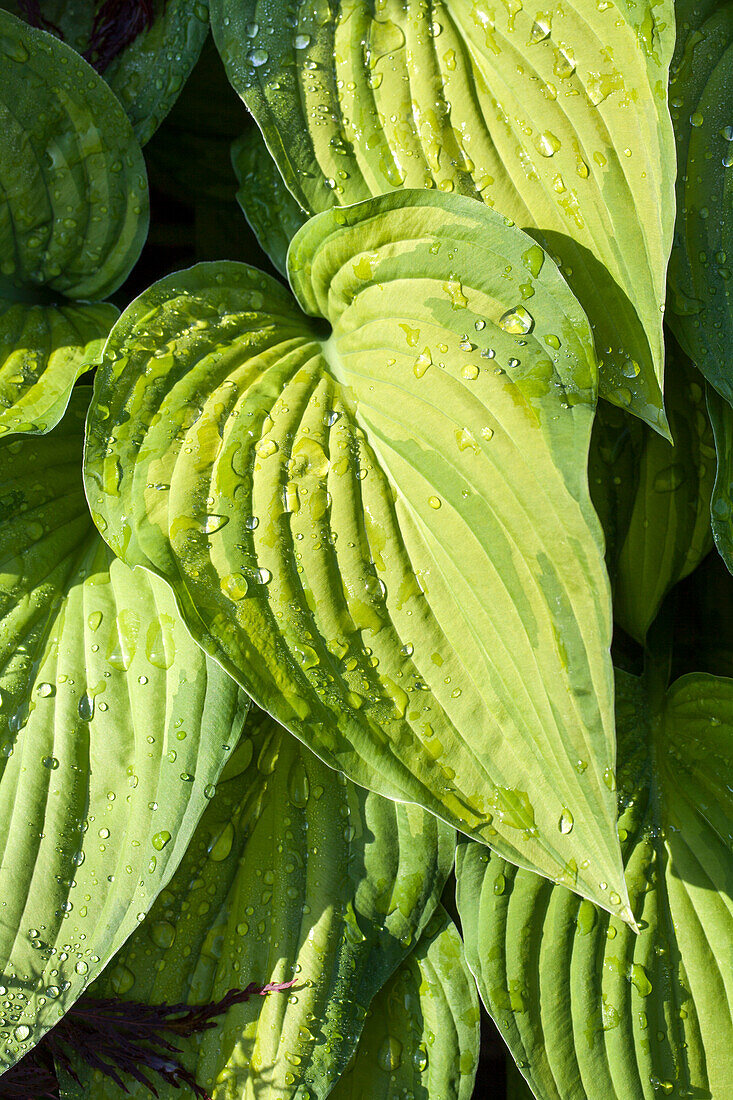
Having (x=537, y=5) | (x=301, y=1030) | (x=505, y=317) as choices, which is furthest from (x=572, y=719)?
(x=537, y=5)

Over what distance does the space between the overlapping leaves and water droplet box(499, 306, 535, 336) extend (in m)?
0.37

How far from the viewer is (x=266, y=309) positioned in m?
0.81

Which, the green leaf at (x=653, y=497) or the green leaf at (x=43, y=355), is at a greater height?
the green leaf at (x=43, y=355)

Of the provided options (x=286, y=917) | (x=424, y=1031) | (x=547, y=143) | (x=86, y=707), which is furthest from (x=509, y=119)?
(x=424, y=1031)

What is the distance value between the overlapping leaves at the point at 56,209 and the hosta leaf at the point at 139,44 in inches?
2.4

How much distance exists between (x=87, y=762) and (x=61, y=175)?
1.87 feet

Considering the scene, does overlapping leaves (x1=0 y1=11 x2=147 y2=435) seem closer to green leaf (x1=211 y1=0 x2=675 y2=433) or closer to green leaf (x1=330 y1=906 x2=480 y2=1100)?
green leaf (x1=211 y1=0 x2=675 y2=433)

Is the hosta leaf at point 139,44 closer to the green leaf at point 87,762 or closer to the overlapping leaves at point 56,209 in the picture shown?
the overlapping leaves at point 56,209

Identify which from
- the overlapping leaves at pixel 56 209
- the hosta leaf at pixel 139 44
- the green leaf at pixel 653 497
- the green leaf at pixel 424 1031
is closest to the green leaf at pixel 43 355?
the overlapping leaves at pixel 56 209

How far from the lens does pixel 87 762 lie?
72 cm

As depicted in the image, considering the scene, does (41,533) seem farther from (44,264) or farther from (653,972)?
(653,972)

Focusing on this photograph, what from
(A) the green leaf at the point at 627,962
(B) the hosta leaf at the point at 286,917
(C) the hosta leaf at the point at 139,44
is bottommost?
(A) the green leaf at the point at 627,962

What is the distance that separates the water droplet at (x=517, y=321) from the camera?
2.05 feet

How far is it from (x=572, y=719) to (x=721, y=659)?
465 millimetres
